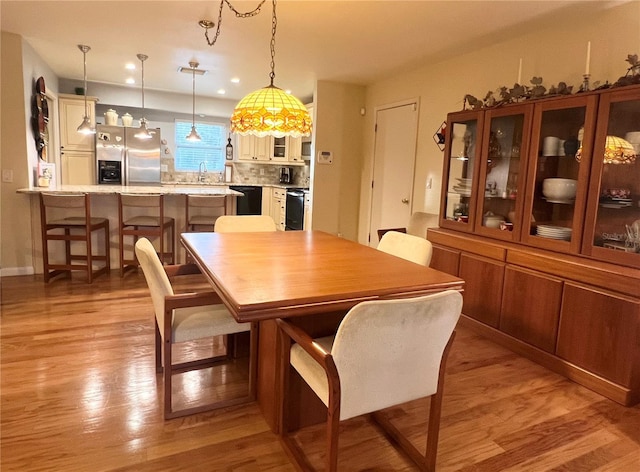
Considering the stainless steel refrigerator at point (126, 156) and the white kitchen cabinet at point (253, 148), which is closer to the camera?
the stainless steel refrigerator at point (126, 156)

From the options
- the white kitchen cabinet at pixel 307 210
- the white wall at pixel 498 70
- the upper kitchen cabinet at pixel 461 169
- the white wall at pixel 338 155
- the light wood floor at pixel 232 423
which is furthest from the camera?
the white kitchen cabinet at pixel 307 210

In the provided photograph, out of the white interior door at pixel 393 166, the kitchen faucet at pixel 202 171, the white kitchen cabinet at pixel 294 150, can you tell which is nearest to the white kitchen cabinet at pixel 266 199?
the white kitchen cabinet at pixel 294 150

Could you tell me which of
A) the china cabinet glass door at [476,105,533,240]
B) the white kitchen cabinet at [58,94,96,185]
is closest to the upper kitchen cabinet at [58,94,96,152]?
the white kitchen cabinet at [58,94,96,185]

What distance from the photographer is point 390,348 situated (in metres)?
1.36

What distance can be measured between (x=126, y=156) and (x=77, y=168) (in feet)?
2.37

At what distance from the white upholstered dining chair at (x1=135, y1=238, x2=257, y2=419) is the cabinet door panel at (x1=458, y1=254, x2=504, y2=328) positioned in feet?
6.13

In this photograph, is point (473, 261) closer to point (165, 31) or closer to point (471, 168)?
point (471, 168)

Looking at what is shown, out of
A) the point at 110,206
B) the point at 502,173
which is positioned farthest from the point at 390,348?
the point at 110,206

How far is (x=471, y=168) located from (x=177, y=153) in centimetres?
553

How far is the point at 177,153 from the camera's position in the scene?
7.30 m

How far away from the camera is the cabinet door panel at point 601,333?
86.7 inches

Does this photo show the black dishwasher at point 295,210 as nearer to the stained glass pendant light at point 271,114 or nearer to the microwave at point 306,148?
the microwave at point 306,148

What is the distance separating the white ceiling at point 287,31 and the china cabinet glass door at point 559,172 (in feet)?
2.58

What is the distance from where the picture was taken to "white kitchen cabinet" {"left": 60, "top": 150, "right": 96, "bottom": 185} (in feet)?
20.0
